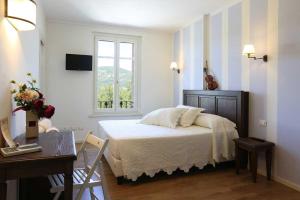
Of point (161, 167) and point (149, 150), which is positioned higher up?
point (149, 150)

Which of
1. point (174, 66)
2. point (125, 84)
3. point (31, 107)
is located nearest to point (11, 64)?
point (31, 107)

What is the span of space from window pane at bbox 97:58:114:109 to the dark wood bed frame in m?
2.12

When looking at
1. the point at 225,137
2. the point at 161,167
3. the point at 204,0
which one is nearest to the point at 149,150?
the point at 161,167

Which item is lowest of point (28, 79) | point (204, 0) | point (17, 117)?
point (17, 117)

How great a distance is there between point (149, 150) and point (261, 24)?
93.9 inches

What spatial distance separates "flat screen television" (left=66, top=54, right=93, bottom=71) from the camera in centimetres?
486

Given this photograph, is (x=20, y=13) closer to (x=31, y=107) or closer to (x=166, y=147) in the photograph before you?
→ (x=31, y=107)

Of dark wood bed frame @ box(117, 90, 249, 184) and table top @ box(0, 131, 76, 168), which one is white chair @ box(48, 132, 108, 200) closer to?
table top @ box(0, 131, 76, 168)

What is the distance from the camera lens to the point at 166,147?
301cm

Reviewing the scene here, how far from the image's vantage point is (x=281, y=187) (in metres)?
2.81

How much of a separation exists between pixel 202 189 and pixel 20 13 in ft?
8.64

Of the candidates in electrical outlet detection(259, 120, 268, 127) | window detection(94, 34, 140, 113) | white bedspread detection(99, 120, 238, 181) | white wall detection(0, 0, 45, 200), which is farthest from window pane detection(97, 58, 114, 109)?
electrical outlet detection(259, 120, 268, 127)

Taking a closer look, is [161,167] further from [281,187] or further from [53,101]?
[53,101]

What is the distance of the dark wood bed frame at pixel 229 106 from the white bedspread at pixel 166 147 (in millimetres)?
165
